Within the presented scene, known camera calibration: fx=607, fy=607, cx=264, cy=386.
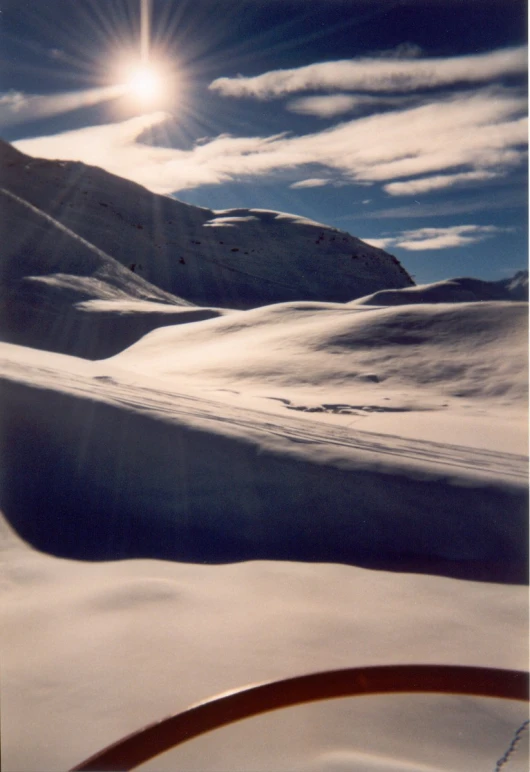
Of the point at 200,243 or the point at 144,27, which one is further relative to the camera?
the point at 200,243

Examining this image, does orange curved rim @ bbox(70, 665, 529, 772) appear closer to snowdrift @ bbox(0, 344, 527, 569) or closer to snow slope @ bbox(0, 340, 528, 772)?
snow slope @ bbox(0, 340, 528, 772)

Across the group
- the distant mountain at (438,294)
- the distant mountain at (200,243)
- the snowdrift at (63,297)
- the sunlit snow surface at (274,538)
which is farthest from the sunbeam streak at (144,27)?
the distant mountain at (200,243)

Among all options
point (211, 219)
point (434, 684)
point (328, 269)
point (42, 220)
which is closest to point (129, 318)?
point (42, 220)

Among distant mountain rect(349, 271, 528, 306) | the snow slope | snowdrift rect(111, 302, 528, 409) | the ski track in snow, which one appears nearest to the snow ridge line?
the snow slope

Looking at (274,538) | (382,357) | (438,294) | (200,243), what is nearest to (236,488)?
(274,538)

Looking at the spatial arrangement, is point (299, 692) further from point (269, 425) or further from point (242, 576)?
point (269, 425)

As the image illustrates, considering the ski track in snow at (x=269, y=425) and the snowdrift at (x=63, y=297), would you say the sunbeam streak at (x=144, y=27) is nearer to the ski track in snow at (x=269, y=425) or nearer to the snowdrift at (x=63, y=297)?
the ski track in snow at (x=269, y=425)
